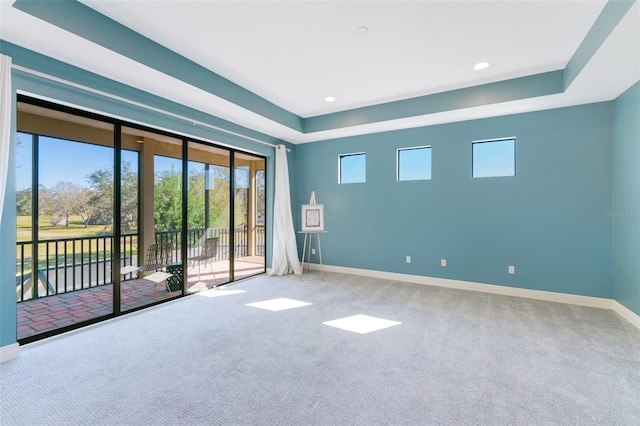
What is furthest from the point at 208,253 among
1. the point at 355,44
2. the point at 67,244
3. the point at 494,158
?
the point at 494,158

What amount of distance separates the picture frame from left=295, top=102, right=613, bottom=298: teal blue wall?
0.39 metres

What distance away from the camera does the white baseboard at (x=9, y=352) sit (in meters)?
2.32

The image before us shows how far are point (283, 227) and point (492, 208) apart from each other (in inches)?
143

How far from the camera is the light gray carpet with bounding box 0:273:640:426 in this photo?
1753mm

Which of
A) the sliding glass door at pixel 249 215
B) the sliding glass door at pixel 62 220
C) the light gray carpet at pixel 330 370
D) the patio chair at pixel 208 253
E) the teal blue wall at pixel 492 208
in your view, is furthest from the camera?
the sliding glass door at pixel 249 215

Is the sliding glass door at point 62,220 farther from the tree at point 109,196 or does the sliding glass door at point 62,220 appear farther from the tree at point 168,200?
the tree at point 168,200

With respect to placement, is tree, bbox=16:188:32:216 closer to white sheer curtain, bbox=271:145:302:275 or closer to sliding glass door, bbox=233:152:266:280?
sliding glass door, bbox=233:152:266:280

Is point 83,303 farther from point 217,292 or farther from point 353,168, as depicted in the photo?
point 353,168

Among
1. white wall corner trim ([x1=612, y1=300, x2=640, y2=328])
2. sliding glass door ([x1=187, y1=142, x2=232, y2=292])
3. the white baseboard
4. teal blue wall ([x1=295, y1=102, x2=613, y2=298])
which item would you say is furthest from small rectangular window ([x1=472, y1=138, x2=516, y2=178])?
the white baseboard

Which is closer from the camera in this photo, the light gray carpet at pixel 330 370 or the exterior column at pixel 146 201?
the light gray carpet at pixel 330 370

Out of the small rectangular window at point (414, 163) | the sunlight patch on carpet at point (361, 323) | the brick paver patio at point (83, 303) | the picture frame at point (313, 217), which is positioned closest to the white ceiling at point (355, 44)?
the small rectangular window at point (414, 163)

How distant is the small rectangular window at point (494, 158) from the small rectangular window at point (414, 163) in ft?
2.36

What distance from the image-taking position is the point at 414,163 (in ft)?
16.2

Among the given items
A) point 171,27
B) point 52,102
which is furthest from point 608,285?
point 52,102
